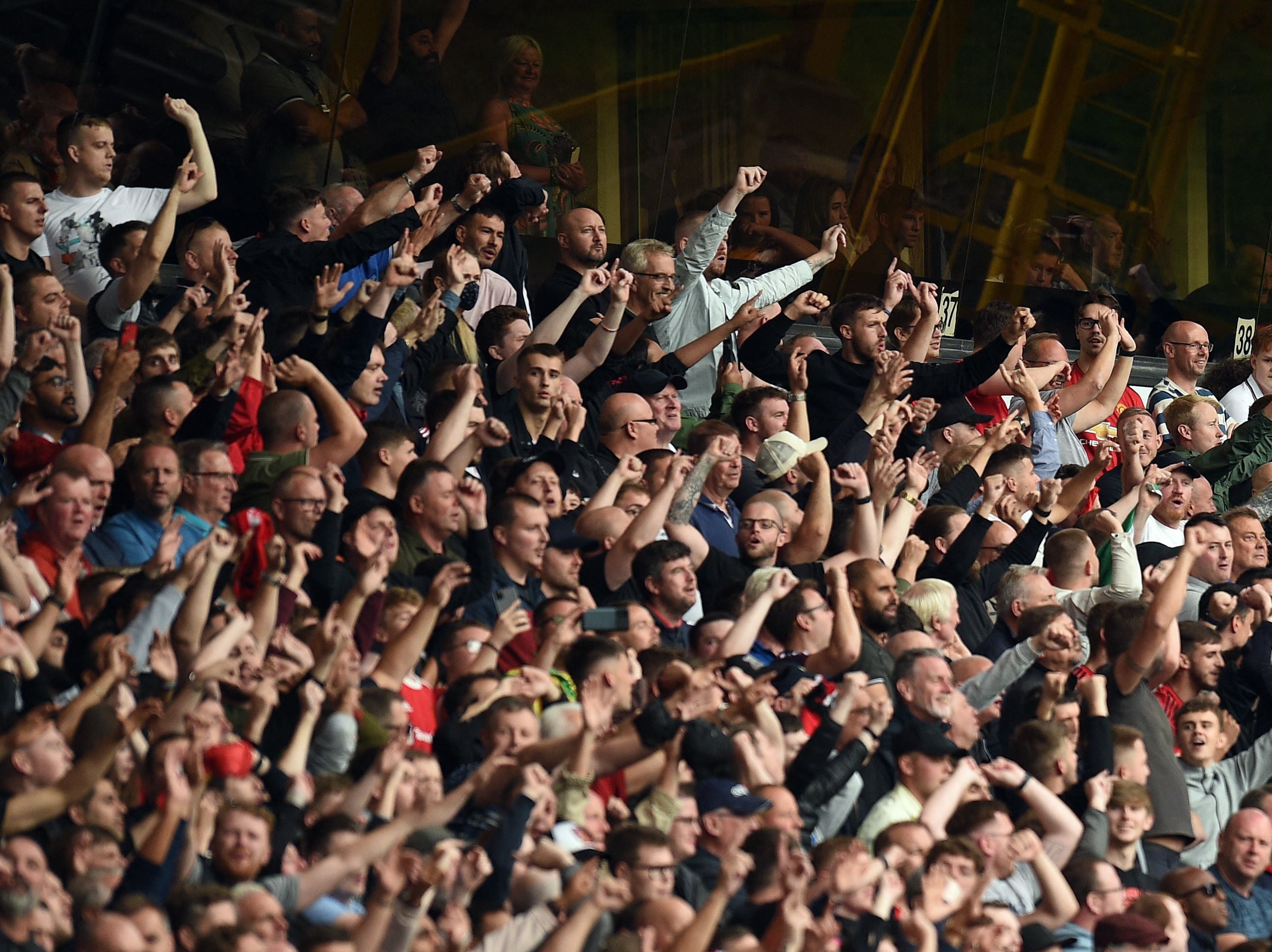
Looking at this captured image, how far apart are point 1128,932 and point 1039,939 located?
0.27 metres

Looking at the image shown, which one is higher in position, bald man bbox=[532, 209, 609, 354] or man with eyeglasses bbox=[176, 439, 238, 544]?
man with eyeglasses bbox=[176, 439, 238, 544]

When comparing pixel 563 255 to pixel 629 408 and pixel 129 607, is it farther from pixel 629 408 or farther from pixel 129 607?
pixel 129 607

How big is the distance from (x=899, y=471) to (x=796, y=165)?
14.9 feet

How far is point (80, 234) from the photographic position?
9.06 m

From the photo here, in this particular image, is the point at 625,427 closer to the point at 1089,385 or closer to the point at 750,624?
the point at 750,624

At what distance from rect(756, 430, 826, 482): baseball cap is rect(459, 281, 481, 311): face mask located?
1.34 meters

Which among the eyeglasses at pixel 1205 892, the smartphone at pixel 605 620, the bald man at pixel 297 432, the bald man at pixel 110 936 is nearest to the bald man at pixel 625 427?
the bald man at pixel 297 432

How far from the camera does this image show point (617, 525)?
27.3ft

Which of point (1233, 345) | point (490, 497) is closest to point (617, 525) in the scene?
point (490, 497)

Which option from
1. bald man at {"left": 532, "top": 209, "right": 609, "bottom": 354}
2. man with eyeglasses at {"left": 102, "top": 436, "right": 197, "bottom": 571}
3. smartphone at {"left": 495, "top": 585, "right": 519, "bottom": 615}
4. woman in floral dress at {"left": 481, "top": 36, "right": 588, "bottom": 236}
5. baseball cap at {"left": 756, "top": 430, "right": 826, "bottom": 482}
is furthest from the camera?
woman in floral dress at {"left": 481, "top": 36, "right": 588, "bottom": 236}

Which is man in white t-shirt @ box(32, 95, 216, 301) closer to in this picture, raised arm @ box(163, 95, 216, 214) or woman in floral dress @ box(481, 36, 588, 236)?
raised arm @ box(163, 95, 216, 214)

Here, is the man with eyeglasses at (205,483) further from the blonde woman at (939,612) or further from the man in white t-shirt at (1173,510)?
the man in white t-shirt at (1173,510)

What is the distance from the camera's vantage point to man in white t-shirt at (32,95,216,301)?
29.6ft

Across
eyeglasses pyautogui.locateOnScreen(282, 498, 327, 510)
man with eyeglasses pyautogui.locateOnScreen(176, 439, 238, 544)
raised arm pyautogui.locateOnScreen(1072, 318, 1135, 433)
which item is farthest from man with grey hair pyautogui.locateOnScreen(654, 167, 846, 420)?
man with eyeglasses pyautogui.locateOnScreen(176, 439, 238, 544)
